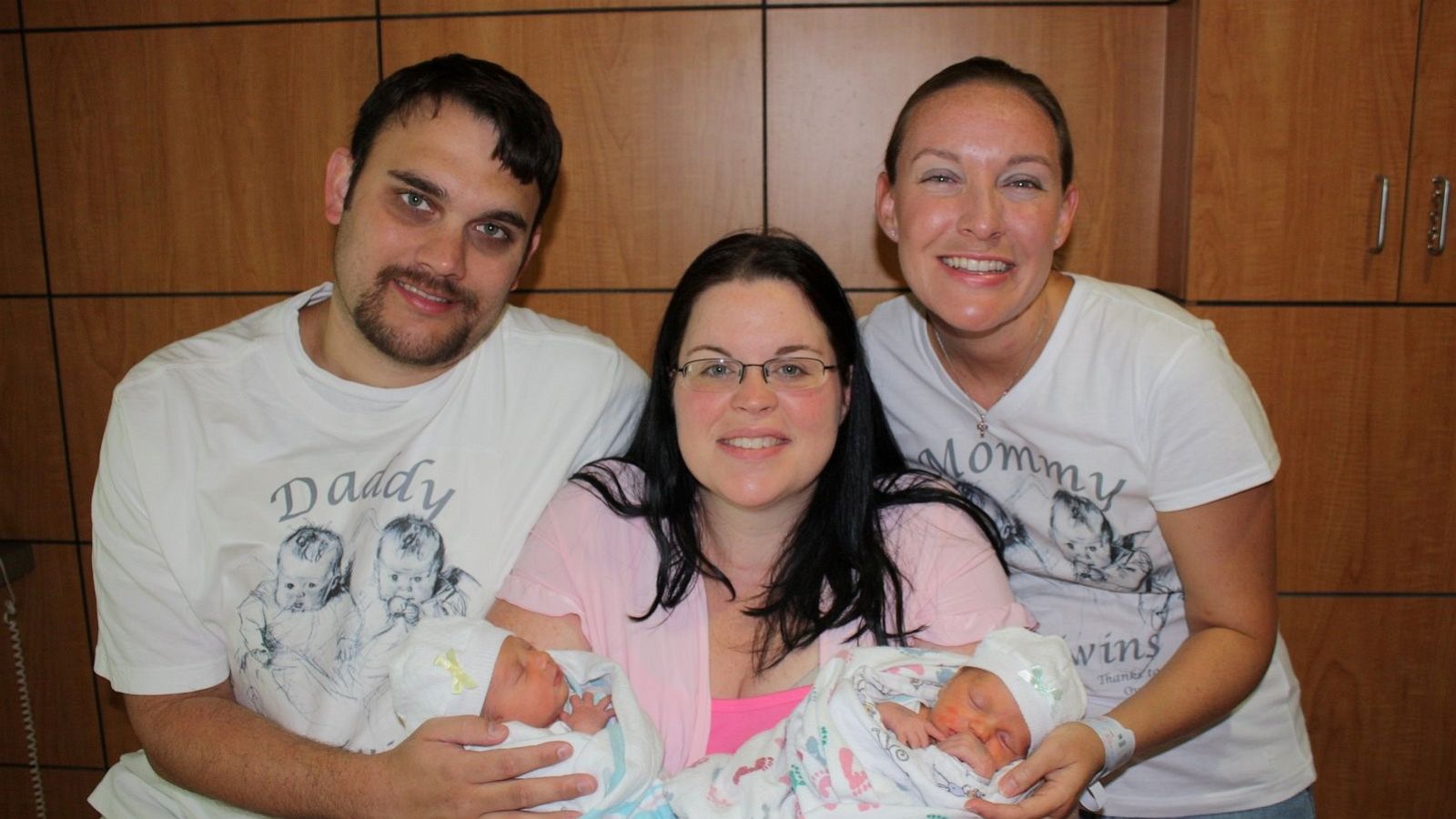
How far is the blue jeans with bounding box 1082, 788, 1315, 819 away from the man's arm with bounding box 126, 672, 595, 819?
1216 mm

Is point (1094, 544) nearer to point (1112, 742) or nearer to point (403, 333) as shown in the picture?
point (1112, 742)

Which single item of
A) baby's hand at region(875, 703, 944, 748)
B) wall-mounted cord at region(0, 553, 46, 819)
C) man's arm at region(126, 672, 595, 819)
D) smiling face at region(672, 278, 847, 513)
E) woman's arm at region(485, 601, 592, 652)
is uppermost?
smiling face at region(672, 278, 847, 513)

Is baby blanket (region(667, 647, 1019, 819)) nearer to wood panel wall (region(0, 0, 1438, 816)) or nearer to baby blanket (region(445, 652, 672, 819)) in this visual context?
baby blanket (region(445, 652, 672, 819))

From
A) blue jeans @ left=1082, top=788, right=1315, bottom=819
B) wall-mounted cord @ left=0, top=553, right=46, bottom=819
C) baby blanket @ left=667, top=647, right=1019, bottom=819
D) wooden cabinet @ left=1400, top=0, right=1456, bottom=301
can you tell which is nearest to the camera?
baby blanket @ left=667, top=647, right=1019, bottom=819

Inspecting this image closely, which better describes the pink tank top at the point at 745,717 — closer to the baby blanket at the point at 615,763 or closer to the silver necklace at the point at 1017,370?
the baby blanket at the point at 615,763

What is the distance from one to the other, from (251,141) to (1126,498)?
107 inches

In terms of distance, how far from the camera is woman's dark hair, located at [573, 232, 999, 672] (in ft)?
6.40

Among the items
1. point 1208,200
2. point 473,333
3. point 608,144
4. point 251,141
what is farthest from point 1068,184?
point 251,141

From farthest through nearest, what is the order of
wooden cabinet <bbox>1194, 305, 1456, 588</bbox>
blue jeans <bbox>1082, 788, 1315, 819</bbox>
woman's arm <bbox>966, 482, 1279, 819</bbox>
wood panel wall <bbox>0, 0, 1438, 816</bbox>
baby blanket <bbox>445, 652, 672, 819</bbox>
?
wood panel wall <bbox>0, 0, 1438, 816</bbox> < wooden cabinet <bbox>1194, 305, 1456, 588</bbox> < blue jeans <bbox>1082, 788, 1315, 819</bbox> < woman's arm <bbox>966, 482, 1279, 819</bbox> < baby blanket <bbox>445, 652, 672, 819</bbox>

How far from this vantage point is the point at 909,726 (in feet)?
5.40

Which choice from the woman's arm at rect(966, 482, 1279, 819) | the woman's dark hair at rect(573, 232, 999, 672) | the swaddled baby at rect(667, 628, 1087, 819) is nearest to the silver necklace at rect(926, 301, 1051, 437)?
the woman's dark hair at rect(573, 232, 999, 672)

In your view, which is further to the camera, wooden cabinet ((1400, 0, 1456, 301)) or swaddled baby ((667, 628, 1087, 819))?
wooden cabinet ((1400, 0, 1456, 301))

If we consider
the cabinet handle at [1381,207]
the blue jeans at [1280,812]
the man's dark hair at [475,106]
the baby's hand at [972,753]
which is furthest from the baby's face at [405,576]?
the cabinet handle at [1381,207]

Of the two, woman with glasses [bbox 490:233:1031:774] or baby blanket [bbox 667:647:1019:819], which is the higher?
woman with glasses [bbox 490:233:1031:774]
